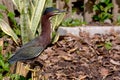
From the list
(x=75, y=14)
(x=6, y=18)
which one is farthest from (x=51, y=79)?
(x=75, y=14)

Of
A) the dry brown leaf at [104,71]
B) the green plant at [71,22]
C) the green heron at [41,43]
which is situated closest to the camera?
the green heron at [41,43]

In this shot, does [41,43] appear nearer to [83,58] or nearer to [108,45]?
[83,58]

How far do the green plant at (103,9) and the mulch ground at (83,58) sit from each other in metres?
0.52

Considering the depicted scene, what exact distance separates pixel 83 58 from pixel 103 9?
4.74ft

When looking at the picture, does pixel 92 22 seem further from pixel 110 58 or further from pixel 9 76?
pixel 9 76

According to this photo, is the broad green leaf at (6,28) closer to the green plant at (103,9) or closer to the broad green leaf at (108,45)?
the broad green leaf at (108,45)

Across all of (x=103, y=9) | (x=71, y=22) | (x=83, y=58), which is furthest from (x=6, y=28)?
(x=103, y=9)

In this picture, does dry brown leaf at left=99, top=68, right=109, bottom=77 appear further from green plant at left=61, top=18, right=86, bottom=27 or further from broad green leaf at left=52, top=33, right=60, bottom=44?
green plant at left=61, top=18, right=86, bottom=27

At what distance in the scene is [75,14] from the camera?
8023mm

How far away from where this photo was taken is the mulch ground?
617 centimetres

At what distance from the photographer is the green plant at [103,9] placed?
7.75 metres

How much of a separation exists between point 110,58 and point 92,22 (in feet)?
4.56

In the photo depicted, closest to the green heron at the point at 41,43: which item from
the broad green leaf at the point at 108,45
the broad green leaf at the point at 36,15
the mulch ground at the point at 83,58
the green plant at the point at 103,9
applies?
the mulch ground at the point at 83,58

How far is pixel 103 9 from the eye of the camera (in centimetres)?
779
